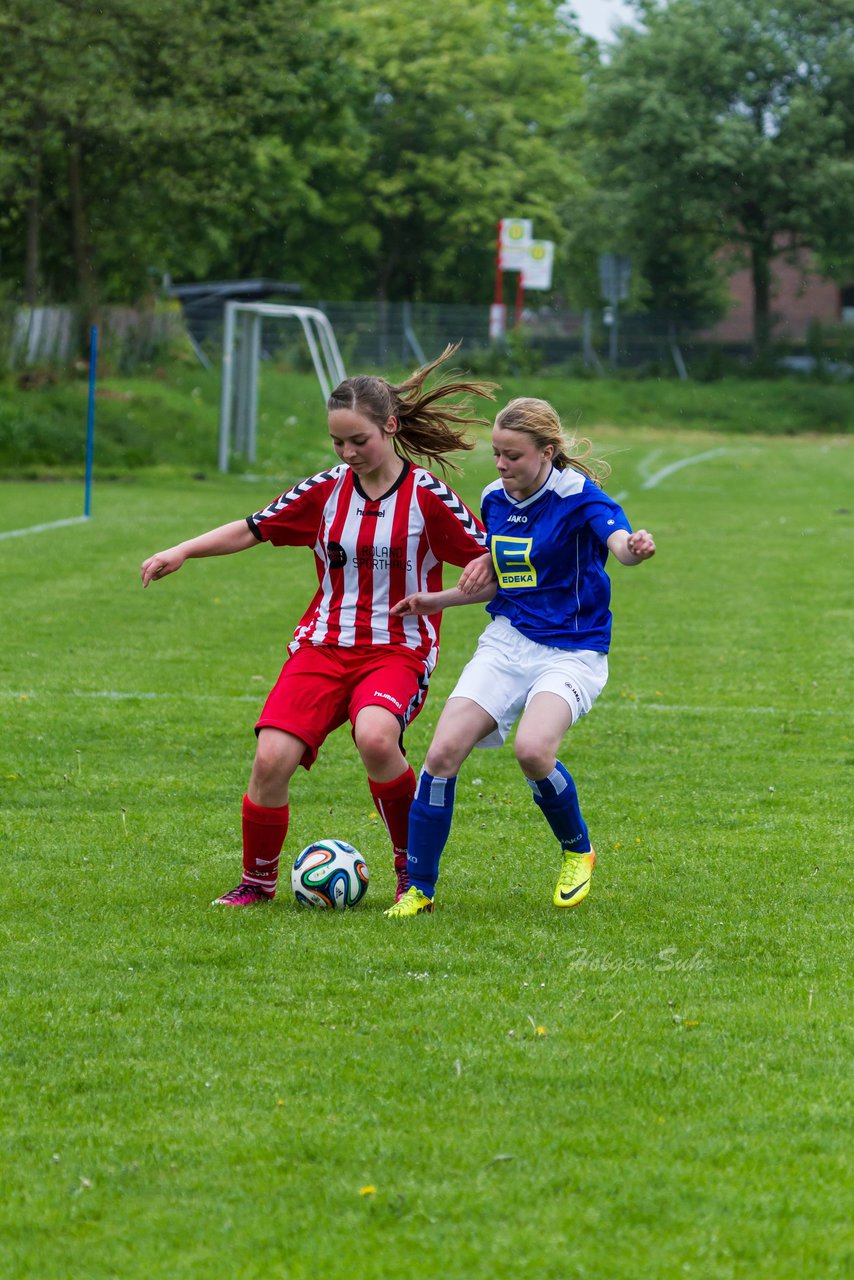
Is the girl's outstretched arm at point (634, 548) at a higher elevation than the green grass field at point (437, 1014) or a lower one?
higher

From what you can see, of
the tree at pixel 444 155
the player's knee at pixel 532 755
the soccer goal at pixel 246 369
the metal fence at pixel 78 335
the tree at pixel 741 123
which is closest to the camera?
the player's knee at pixel 532 755

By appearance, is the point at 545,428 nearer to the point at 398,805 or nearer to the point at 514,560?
the point at 514,560

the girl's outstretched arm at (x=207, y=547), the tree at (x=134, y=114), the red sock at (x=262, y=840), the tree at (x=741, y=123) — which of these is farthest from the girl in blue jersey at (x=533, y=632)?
the tree at (x=741, y=123)

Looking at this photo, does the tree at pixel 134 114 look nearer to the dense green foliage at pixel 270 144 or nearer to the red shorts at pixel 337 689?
the dense green foliage at pixel 270 144

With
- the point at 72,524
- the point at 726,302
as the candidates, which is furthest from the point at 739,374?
the point at 72,524

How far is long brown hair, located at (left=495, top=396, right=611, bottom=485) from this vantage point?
5492mm

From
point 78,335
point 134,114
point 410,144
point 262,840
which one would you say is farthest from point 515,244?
point 262,840

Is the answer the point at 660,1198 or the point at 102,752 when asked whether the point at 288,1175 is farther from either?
the point at 102,752

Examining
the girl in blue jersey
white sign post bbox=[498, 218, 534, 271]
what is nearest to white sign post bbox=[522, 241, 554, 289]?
white sign post bbox=[498, 218, 534, 271]

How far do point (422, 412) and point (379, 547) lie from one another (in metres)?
0.51

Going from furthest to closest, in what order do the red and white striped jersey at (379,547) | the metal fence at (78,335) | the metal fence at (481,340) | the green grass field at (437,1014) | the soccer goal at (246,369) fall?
1. the metal fence at (481,340)
2. the metal fence at (78,335)
3. the soccer goal at (246,369)
4. the red and white striped jersey at (379,547)
5. the green grass field at (437,1014)

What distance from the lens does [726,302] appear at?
2256 inches

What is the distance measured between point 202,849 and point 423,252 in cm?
5490

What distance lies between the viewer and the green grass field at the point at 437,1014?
321 cm
